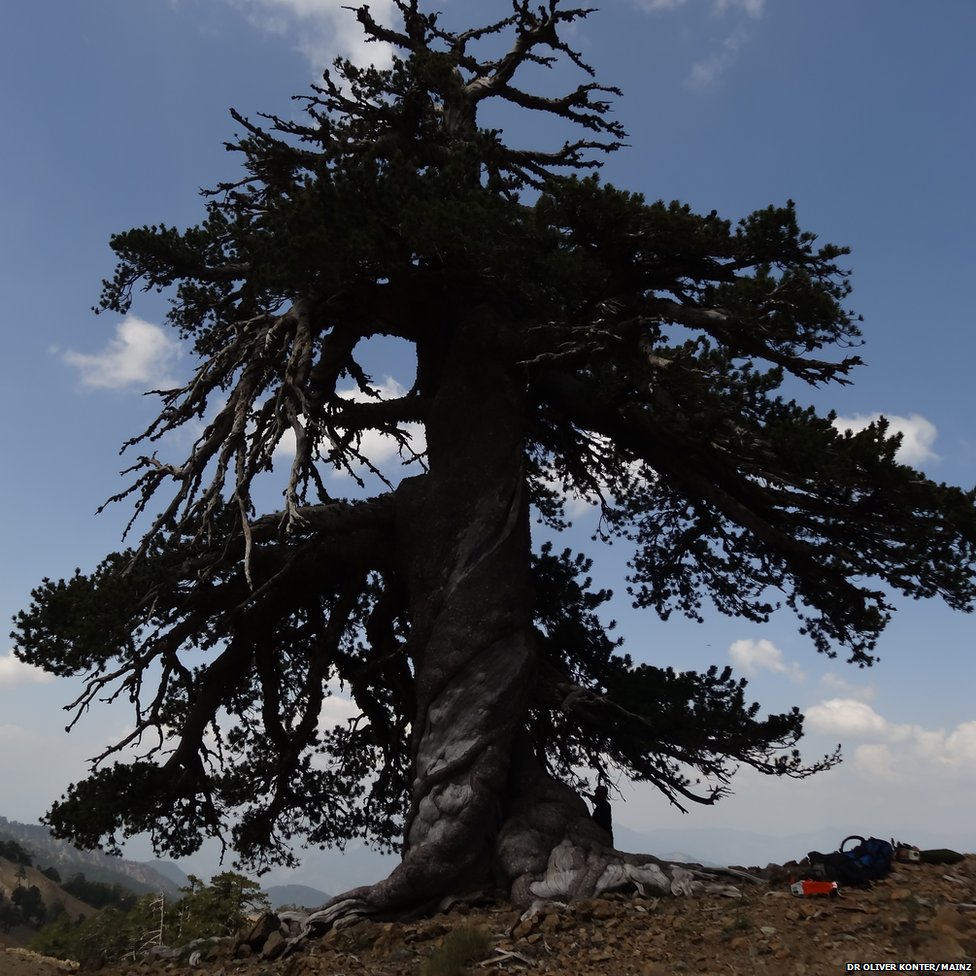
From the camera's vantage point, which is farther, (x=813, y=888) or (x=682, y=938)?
(x=813, y=888)

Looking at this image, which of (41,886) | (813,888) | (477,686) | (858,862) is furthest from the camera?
(41,886)

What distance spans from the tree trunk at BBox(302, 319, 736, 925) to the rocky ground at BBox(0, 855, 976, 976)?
1.50ft

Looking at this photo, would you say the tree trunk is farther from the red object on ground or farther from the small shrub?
the small shrub

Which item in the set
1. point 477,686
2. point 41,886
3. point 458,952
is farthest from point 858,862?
point 41,886

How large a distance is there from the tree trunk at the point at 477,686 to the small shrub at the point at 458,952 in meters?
1.41

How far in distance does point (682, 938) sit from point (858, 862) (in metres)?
2.15

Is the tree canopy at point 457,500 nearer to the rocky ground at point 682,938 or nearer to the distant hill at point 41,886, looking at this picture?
the rocky ground at point 682,938

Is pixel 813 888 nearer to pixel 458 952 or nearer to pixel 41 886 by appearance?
pixel 458 952

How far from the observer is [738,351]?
961cm

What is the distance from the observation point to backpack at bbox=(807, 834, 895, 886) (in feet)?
24.7

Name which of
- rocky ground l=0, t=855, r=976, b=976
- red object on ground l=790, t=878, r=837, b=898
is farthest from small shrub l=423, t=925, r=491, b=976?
red object on ground l=790, t=878, r=837, b=898

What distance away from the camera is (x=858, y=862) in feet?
25.2

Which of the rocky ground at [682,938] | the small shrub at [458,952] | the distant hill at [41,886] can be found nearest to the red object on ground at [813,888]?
the rocky ground at [682,938]

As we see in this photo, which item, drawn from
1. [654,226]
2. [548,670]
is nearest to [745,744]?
[548,670]
